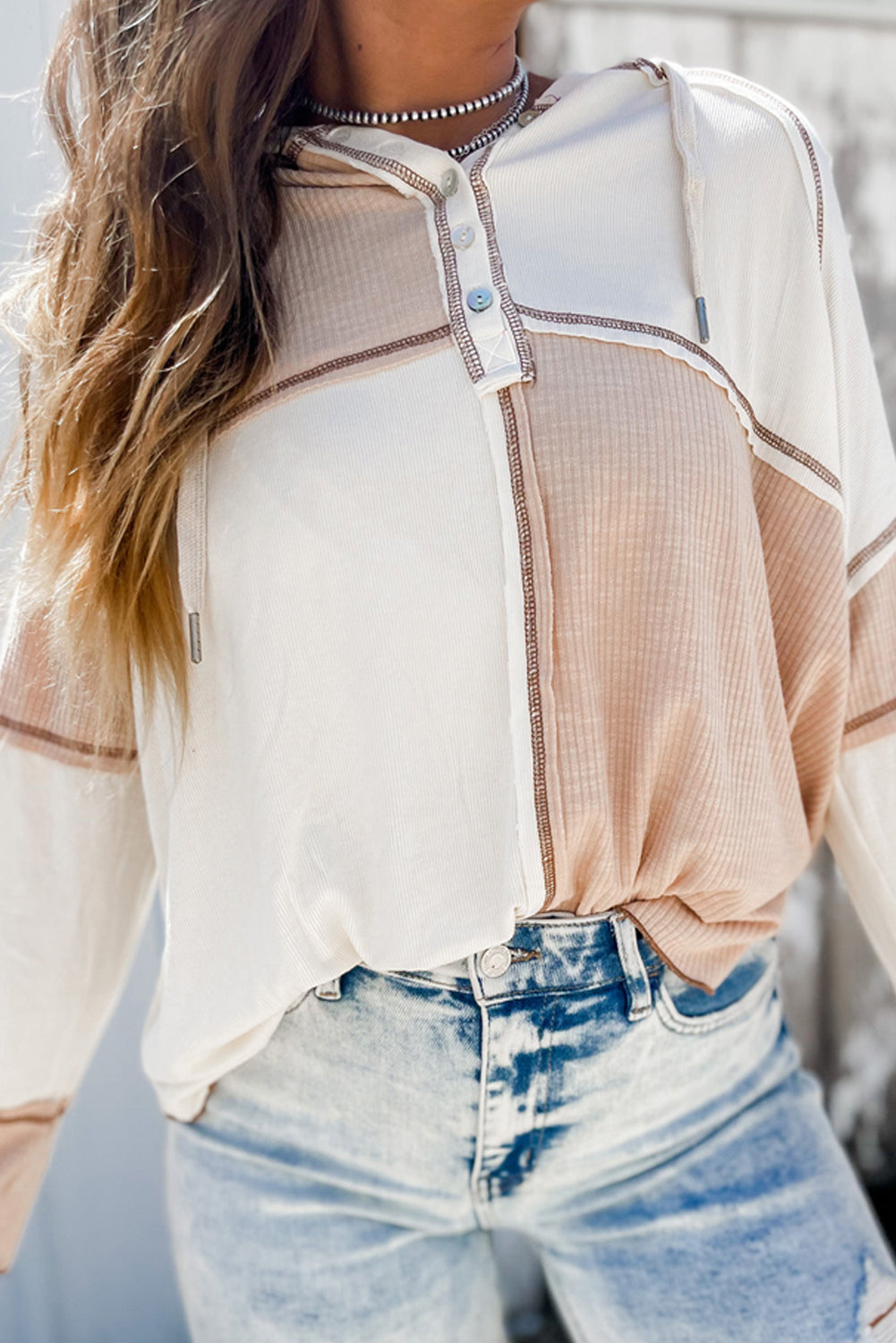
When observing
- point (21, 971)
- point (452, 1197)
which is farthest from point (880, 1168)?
point (21, 971)

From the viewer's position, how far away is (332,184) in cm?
103

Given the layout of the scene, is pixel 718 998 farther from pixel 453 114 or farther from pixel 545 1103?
pixel 453 114

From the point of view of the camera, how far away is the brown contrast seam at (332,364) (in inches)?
37.7

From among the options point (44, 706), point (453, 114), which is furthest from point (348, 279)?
point (44, 706)

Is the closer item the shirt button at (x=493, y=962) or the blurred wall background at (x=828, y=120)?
the shirt button at (x=493, y=962)

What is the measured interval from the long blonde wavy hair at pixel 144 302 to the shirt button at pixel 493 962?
305 mm

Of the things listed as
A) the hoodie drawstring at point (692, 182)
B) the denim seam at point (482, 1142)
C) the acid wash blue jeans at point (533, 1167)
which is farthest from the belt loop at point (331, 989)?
the hoodie drawstring at point (692, 182)

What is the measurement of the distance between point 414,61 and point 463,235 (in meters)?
0.19

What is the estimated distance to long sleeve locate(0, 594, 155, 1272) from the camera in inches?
42.4

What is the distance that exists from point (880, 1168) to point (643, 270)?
162 centimetres

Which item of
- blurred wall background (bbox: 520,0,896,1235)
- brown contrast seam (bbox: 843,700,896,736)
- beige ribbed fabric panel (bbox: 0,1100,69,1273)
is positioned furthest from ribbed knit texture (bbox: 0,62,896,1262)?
blurred wall background (bbox: 520,0,896,1235)

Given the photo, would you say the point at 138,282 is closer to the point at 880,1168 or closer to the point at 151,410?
the point at 151,410

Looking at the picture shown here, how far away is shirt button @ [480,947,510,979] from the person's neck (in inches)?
25.2

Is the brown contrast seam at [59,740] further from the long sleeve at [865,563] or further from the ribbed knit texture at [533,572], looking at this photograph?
the long sleeve at [865,563]
